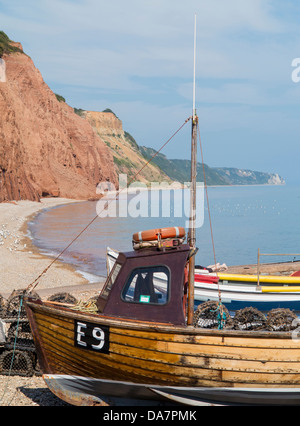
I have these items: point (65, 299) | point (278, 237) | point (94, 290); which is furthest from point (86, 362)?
point (278, 237)

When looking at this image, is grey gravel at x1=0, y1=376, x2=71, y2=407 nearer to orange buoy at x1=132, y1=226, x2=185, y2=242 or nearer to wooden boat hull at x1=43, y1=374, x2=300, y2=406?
wooden boat hull at x1=43, y1=374, x2=300, y2=406

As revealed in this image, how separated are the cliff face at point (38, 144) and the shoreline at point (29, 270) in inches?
833

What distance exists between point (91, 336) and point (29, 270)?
1827 centimetres

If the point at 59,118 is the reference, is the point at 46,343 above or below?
below

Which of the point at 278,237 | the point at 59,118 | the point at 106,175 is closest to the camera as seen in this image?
the point at 278,237

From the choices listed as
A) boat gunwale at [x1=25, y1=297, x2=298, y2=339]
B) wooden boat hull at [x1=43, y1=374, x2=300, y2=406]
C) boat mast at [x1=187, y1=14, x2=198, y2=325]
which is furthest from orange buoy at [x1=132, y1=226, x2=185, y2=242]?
wooden boat hull at [x1=43, y1=374, x2=300, y2=406]

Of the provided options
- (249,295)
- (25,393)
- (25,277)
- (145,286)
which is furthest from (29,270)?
(145,286)

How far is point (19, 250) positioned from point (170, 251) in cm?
2789

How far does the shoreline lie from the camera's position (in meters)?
18.0

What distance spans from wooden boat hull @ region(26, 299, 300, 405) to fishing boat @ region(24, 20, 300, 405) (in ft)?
0.05

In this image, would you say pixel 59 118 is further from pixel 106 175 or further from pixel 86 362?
pixel 86 362

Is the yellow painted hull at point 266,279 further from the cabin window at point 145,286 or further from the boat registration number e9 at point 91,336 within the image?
the boat registration number e9 at point 91,336

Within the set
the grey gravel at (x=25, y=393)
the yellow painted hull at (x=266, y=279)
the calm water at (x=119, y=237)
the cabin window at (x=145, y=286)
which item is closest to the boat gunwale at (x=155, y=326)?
the cabin window at (x=145, y=286)

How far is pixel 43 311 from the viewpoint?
823 cm
